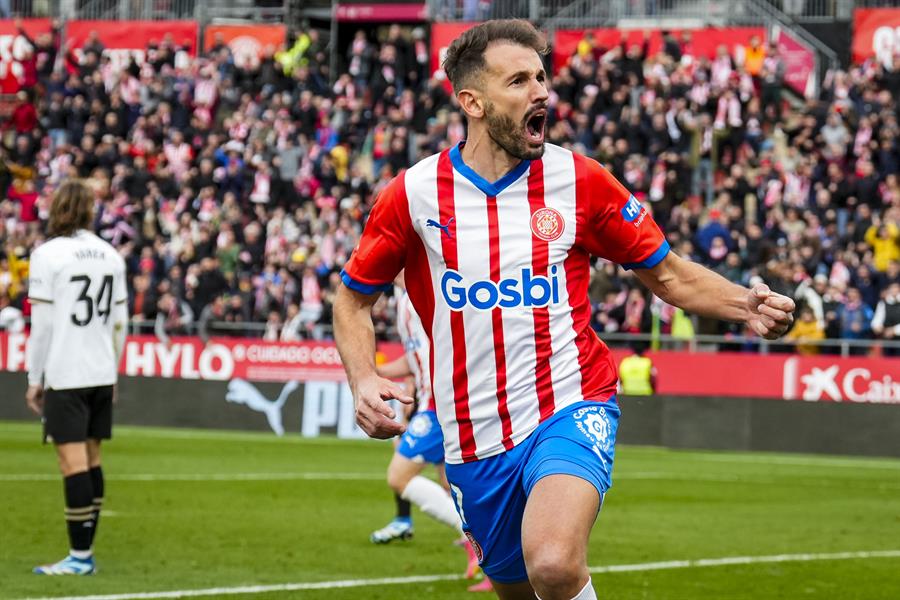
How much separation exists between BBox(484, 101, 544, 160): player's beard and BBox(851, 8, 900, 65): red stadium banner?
29.1m

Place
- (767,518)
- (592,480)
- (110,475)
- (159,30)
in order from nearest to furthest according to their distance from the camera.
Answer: (592,480) → (767,518) → (110,475) → (159,30)

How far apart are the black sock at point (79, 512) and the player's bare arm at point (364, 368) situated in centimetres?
448

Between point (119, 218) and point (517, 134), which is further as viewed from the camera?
point (119, 218)

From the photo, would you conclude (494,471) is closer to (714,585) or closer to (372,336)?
(372,336)

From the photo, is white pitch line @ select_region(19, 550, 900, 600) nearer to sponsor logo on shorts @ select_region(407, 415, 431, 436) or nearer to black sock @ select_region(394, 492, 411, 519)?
sponsor logo on shorts @ select_region(407, 415, 431, 436)

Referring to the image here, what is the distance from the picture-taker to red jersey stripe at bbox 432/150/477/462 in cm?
573

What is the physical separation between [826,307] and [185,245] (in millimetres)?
13236

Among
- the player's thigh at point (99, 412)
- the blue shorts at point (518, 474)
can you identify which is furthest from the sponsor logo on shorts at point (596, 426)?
the player's thigh at point (99, 412)

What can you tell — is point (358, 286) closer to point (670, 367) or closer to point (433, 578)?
point (433, 578)

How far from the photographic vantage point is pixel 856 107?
29.3 metres

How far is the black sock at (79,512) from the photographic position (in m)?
9.84

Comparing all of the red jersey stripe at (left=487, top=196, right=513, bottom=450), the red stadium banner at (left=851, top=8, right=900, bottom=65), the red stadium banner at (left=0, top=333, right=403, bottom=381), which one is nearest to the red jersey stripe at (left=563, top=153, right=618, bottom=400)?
the red jersey stripe at (left=487, top=196, right=513, bottom=450)

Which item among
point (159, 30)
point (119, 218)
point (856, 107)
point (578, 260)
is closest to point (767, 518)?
point (578, 260)

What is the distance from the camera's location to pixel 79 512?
32.3 ft
